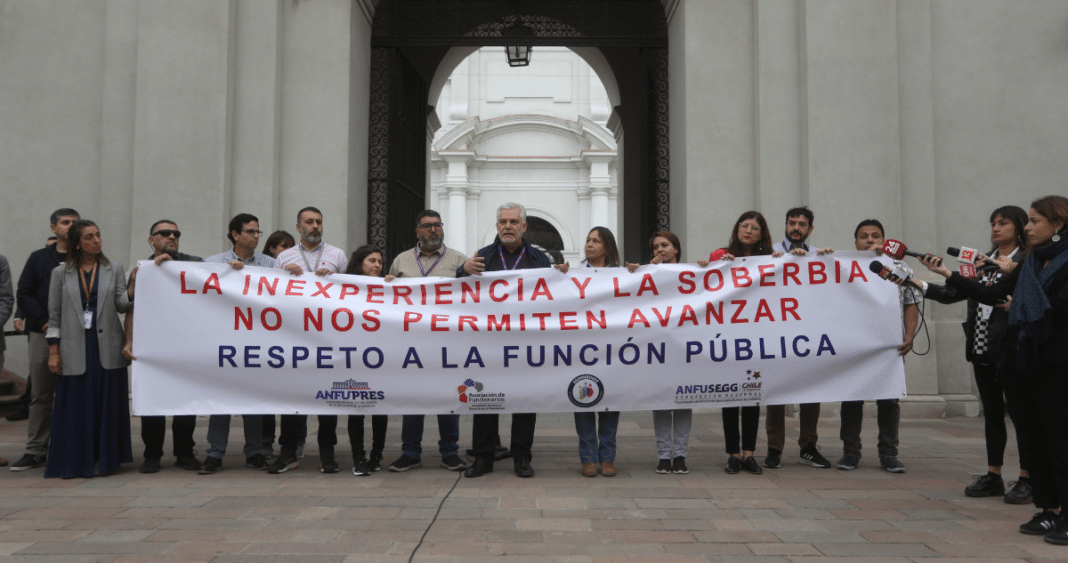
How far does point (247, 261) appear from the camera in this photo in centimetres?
652

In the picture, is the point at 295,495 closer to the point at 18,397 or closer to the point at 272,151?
the point at 272,151

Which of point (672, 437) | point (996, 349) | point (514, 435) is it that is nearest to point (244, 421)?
point (514, 435)

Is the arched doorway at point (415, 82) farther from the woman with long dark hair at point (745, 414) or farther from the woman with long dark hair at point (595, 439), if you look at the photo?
the woman with long dark hair at point (595, 439)

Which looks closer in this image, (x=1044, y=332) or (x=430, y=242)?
(x=1044, y=332)

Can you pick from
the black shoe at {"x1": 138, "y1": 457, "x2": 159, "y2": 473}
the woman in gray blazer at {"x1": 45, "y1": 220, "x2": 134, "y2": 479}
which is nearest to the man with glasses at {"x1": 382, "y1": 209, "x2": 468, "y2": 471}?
the black shoe at {"x1": 138, "y1": 457, "x2": 159, "y2": 473}

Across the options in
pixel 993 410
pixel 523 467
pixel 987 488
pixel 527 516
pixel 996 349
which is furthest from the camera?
pixel 523 467

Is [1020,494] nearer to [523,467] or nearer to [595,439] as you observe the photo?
[595,439]

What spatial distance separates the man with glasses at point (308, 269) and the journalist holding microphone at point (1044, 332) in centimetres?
401

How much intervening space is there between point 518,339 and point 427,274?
92 centimetres

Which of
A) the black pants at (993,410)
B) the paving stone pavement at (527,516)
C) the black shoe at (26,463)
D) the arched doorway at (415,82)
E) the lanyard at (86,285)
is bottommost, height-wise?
the paving stone pavement at (527,516)

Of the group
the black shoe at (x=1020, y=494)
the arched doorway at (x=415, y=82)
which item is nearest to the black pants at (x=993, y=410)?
the black shoe at (x=1020, y=494)

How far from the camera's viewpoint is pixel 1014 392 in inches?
189

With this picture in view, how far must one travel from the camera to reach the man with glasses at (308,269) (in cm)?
607

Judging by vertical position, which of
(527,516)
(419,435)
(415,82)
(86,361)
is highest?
(415,82)
